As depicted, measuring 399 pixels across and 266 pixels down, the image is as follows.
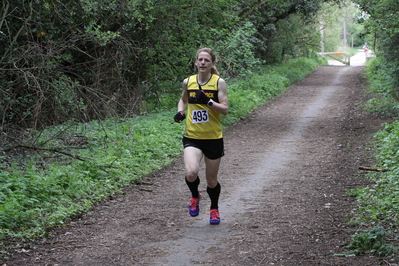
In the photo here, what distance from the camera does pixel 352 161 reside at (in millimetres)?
10125

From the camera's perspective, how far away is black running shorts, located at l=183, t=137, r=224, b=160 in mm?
6020

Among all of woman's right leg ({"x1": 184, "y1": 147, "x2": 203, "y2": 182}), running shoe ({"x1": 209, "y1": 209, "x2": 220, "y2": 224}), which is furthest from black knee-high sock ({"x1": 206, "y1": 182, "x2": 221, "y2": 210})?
woman's right leg ({"x1": 184, "y1": 147, "x2": 203, "y2": 182})

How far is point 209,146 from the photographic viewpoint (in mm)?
6020

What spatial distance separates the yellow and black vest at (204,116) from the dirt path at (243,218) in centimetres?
120

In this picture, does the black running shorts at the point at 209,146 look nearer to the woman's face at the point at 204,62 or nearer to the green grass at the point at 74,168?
the woman's face at the point at 204,62

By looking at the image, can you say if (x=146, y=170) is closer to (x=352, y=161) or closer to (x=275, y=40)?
(x=352, y=161)

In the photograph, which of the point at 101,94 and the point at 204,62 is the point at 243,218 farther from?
the point at 101,94

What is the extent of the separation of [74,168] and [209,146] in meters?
3.51

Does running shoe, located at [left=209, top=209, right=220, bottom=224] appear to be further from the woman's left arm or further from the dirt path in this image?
the woman's left arm

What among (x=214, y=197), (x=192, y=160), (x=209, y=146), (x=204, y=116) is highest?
(x=204, y=116)

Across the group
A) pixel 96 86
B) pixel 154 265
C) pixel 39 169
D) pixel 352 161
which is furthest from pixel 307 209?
pixel 96 86

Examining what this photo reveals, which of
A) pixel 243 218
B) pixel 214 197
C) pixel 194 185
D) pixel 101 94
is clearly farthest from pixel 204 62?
pixel 101 94

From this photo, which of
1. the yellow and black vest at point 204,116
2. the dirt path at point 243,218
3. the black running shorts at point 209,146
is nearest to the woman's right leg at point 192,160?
the black running shorts at point 209,146

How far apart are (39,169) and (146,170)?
2117 mm
